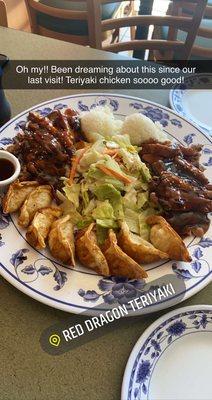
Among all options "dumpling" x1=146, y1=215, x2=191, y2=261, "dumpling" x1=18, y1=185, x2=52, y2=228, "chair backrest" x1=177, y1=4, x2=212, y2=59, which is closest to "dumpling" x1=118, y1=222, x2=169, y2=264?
"dumpling" x1=146, y1=215, x2=191, y2=261

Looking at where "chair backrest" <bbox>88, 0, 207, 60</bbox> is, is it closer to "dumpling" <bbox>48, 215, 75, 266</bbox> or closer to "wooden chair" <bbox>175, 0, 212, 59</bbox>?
"wooden chair" <bbox>175, 0, 212, 59</bbox>

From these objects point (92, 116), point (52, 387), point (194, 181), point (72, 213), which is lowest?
point (52, 387)

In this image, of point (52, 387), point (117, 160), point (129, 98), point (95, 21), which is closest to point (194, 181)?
point (117, 160)

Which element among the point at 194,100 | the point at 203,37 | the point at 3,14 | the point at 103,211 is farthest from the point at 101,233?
the point at 203,37

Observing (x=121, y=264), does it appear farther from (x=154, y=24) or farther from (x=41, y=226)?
(x=154, y=24)

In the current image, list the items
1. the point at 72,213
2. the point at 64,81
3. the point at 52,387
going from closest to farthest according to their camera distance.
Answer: the point at 52,387
the point at 72,213
the point at 64,81

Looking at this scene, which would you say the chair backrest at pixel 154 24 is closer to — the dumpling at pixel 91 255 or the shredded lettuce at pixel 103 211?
the shredded lettuce at pixel 103 211

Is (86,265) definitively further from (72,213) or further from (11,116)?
(11,116)

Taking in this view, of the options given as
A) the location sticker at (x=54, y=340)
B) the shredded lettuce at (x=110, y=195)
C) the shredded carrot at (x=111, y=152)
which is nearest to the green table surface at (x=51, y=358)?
the location sticker at (x=54, y=340)
